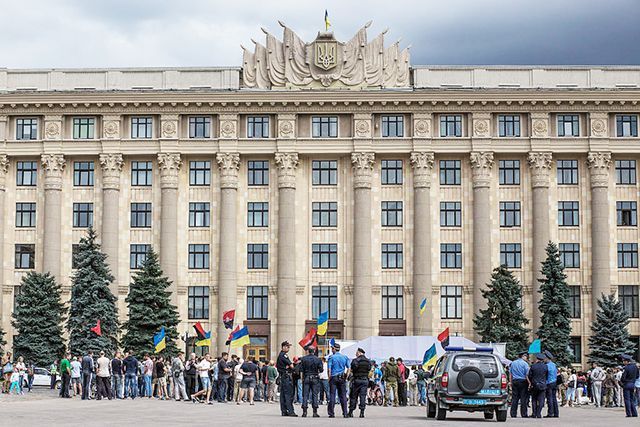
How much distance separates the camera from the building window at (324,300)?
7188cm

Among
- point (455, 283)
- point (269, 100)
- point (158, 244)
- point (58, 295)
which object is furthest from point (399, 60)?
point (58, 295)

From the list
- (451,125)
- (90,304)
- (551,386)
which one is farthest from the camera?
(451,125)

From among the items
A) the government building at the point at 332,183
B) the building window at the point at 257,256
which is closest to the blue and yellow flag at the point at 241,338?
the government building at the point at 332,183

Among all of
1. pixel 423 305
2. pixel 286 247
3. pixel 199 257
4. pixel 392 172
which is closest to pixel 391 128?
pixel 392 172

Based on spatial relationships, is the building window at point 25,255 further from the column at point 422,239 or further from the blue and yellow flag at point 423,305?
the blue and yellow flag at point 423,305

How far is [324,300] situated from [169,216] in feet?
34.9

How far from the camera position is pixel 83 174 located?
74.1 metres

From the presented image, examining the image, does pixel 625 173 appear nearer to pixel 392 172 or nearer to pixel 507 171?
pixel 507 171

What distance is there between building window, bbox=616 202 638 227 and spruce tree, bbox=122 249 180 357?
2772cm

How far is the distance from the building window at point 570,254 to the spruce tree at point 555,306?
615 centimetres

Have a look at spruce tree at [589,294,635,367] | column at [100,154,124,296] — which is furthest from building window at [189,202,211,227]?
spruce tree at [589,294,635,367]

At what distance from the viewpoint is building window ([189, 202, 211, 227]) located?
73.2 m

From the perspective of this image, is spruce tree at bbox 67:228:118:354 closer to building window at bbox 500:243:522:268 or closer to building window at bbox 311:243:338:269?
building window at bbox 311:243:338:269

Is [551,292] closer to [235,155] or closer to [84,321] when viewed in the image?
[235,155]
